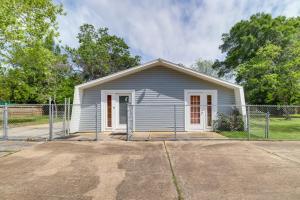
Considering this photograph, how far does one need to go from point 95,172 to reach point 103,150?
241cm

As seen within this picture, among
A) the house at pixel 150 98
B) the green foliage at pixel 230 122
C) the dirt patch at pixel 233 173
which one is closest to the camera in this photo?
the dirt patch at pixel 233 173

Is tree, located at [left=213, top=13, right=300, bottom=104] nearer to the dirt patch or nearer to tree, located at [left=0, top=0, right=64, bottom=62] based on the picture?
the dirt patch

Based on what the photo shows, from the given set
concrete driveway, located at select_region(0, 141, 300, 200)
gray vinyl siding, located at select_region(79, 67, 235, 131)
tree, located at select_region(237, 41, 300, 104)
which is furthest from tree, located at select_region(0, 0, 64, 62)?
tree, located at select_region(237, 41, 300, 104)

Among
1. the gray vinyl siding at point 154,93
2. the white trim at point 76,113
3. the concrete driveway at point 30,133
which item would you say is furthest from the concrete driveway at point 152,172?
the gray vinyl siding at point 154,93

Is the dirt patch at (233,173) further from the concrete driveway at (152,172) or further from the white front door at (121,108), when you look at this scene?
the white front door at (121,108)

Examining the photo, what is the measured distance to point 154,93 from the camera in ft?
40.3

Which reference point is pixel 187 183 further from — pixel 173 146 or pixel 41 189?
pixel 173 146

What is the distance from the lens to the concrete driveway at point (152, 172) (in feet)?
13.2

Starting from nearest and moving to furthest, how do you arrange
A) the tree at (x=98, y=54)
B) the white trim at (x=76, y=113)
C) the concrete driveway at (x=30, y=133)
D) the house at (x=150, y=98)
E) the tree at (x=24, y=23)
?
the concrete driveway at (x=30, y=133)
the white trim at (x=76, y=113)
the house at (x=150, y=98)
the tree at (x=24, y=23)
the tree at (x=98, y=54)

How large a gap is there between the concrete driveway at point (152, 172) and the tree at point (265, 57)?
30.1ft

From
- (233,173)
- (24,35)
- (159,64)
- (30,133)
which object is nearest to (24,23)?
(24,35)

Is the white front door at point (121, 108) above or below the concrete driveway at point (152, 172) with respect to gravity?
above

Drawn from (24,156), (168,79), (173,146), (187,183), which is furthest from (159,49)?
(187,183)

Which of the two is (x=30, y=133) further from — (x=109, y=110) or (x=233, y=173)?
(x=233, y=173)
